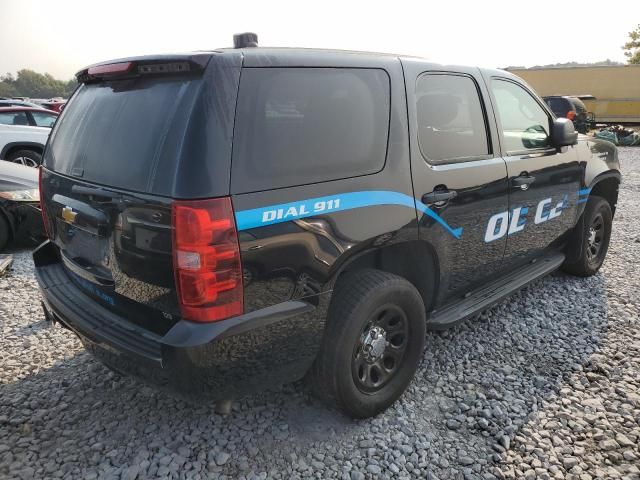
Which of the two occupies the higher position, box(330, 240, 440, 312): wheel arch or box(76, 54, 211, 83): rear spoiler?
box(76, 54, 211, 83): rear spoiler

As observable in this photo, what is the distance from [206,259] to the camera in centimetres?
179

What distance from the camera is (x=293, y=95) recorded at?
2090mm

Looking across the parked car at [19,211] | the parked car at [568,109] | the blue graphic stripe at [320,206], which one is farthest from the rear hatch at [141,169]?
the parked car at [568,109]

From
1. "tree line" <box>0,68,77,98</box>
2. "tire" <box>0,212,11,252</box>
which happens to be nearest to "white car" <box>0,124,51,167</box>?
"tire" <box>0,212,11,252</box>

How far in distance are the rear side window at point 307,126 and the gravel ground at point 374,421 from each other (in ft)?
4.39

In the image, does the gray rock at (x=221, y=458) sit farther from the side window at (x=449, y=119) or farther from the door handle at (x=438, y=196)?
the side window at (x=449, y=119)

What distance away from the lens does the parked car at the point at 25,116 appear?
354 inches

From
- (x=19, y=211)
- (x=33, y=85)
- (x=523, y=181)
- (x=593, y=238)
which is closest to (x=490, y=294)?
(x=523, y=181)

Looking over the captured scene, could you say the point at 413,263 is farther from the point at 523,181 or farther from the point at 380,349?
the point at 523,181

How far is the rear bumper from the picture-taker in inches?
73.2

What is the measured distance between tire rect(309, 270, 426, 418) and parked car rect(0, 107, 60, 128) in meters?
9.07

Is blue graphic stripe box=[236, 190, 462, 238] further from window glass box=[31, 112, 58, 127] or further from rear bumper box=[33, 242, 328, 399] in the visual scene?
window glass box=[31, 112, 58, 127]

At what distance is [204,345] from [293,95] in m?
1.12

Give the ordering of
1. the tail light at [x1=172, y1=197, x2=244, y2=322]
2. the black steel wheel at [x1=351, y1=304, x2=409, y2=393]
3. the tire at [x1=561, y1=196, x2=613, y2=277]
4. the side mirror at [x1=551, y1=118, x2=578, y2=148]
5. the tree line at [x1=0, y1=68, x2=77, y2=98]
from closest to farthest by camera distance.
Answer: the tail light at [x1=172, y1=197, x2=244, y2=322] → the black steel wheel at [x1=351, y1=304, x2=409, y2=393] → the side mirror at [x1=551, y1=118, x2=578, y2=148] → the tire at [x1=561, y1=196, x2=613, y2=277] → the tree line at [x1=0, y1=68, x2=77, y2=98]
